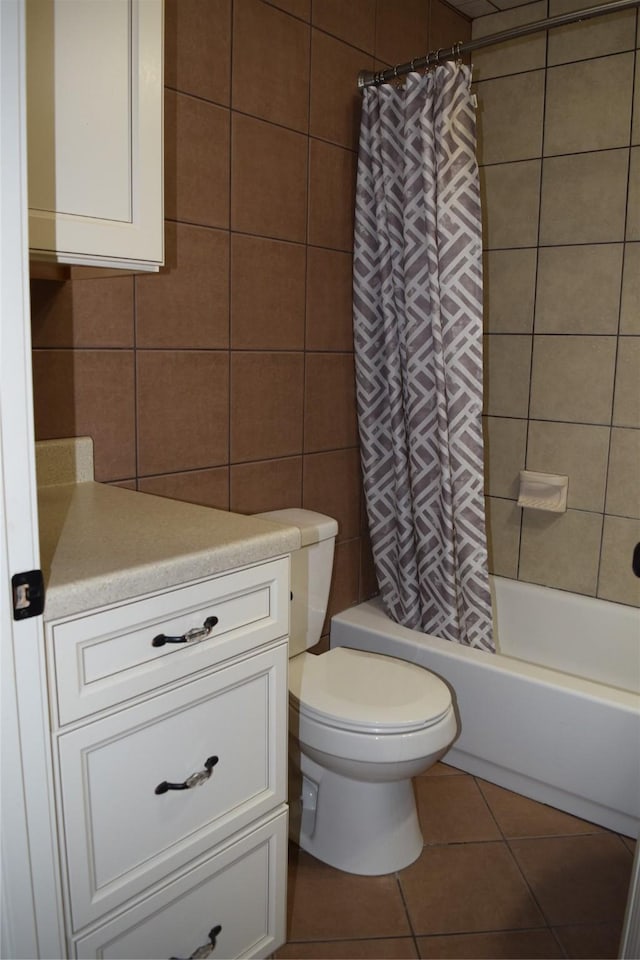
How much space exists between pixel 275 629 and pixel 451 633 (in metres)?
1.14

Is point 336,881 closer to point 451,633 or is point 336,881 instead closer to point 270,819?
point 270,819

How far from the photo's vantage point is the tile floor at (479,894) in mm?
1683

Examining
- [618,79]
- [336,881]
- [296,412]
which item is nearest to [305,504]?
[296,412]

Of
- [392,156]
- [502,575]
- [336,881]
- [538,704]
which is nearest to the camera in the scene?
[336,881]

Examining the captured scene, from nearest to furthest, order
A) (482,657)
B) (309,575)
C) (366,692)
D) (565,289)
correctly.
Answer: (366,692) < (309,575) < (482,657) < (565,289)

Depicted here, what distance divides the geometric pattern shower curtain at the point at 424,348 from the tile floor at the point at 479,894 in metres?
0.55

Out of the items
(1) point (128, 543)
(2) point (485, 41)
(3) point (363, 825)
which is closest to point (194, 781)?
(1) point (128, 543)

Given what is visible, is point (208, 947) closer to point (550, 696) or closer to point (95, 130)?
point (550, 696)

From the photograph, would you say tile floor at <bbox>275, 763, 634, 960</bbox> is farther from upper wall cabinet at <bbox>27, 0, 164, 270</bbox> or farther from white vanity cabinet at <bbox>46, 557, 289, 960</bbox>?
upper wall cabinet at <bbox>27, 0, 164, 270</bbox>

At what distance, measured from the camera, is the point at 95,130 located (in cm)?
122

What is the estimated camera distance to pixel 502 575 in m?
2.90

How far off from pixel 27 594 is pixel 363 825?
1261 millimetres

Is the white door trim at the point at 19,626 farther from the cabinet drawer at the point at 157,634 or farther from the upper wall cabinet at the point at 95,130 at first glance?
the upper wall cabinet at the point at 95,130

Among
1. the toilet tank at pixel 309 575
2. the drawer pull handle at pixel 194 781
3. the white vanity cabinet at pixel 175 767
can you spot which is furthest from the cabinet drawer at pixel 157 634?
the toilet tank at pixel 309 575
